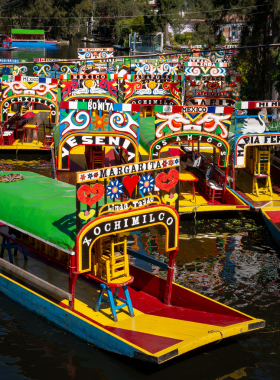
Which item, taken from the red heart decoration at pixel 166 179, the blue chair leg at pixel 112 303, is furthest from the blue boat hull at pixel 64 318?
the red heart decoration at pixel 166 179

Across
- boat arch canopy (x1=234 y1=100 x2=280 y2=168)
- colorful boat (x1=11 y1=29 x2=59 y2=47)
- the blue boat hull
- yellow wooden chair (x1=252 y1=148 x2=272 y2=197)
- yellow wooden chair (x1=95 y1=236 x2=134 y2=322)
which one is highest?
colorful boat (x1=11 y1=29 x2=59 y2=47)

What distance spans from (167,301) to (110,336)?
2.32 m

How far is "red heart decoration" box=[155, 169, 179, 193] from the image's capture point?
10.8 metres

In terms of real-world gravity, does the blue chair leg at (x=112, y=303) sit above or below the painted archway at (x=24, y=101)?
below

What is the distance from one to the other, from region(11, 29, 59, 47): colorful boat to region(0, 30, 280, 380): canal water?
102 meters

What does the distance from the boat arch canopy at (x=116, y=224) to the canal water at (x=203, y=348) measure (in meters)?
2.17

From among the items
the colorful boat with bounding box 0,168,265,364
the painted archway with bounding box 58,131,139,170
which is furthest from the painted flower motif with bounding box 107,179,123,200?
the painted archway with bounding box 58,131,139,170

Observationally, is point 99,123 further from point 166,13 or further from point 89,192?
point 166,13

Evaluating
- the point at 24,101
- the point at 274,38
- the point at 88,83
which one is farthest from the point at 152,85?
the point at 274,38

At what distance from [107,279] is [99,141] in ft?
27.5

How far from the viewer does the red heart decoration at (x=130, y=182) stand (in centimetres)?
1045

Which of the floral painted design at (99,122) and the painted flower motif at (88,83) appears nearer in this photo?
the floral painted design at (99,122)

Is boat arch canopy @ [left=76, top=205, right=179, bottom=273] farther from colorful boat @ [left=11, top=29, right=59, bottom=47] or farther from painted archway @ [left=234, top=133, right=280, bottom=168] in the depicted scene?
colorful boat @ [left=11, top=29, right=59, bottom=47]

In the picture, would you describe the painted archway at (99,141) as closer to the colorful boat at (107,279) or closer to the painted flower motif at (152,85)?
the colorful boat at (107,279)
